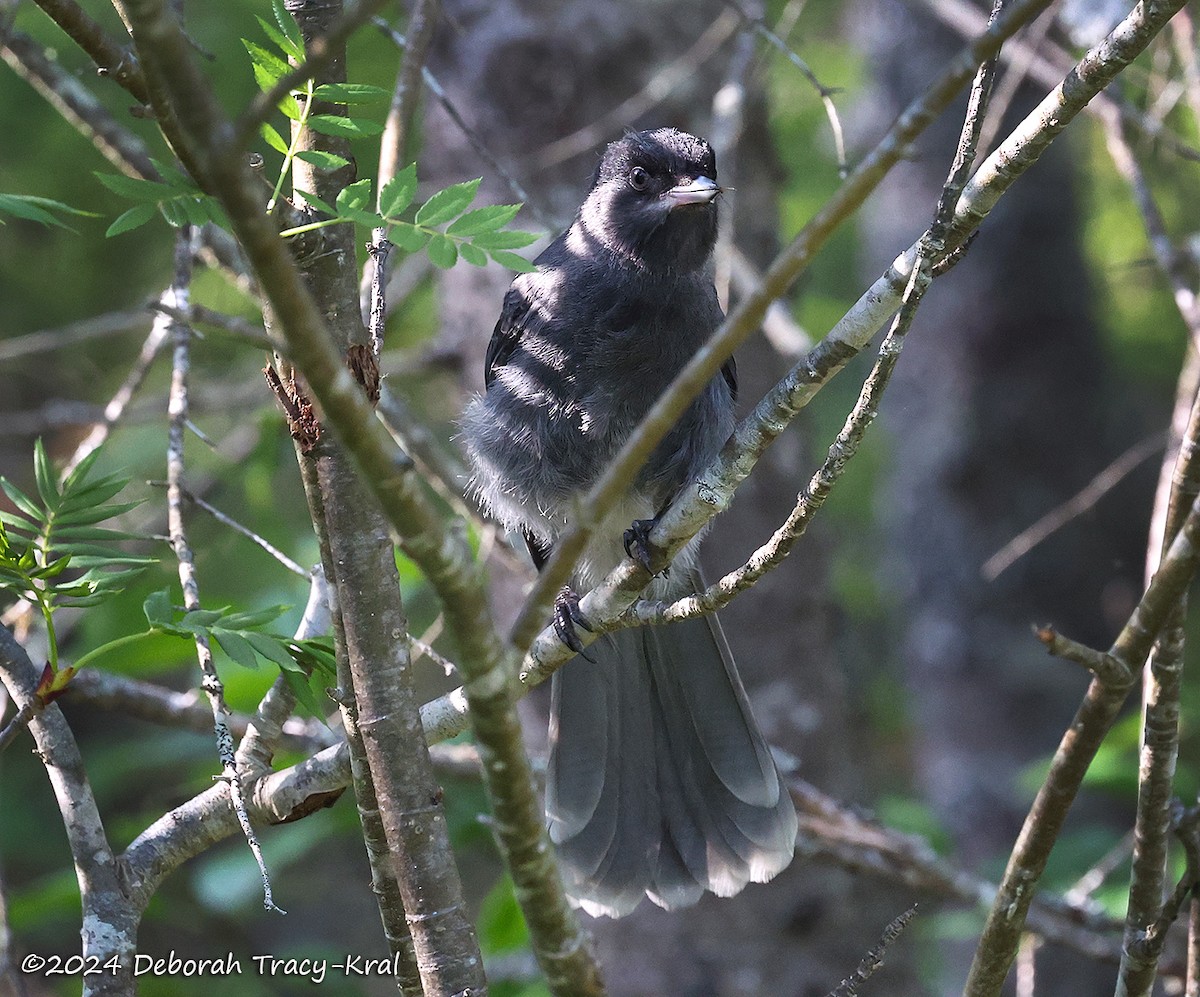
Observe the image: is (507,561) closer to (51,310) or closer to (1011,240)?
(51,310)

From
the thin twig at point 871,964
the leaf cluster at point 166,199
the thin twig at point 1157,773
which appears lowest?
the thin twig at point 871,964

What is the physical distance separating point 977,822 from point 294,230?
7539mm

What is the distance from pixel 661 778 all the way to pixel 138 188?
7.76 feet

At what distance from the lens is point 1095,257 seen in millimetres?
8477

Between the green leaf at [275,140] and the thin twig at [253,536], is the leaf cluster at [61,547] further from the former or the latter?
the green leaf at [275,140]

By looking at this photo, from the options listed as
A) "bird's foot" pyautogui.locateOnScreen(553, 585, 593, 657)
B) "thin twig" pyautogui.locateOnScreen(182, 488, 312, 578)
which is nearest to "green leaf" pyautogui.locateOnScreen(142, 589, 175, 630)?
"thin twig" pyautogui.locateOnScreen(182, 488, 312, 578)

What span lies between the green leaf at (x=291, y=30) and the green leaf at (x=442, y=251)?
0.44m

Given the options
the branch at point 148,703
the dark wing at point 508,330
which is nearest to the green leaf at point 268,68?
the branch at point 148,703

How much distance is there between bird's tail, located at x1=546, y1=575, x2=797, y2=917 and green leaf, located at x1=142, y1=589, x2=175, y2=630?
67.2 inches

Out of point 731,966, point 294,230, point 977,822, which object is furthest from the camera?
point 977,822

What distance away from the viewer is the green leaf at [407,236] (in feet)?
6.19

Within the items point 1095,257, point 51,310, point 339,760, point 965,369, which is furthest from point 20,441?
point 1095,257

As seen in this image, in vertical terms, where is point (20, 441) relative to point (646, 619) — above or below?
Answer: above

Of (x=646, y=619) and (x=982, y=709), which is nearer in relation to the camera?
(x=646, y=619)
